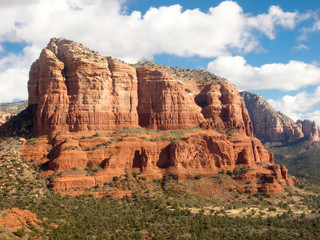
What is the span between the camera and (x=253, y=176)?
7800cm

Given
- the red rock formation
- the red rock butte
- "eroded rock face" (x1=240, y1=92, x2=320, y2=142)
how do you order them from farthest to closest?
"eroded rock face" (x1=240, y1=92, x2=320, y2=142) < the red rock formation < the red rock butte

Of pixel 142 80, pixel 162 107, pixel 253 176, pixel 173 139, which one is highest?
pixel 142 80

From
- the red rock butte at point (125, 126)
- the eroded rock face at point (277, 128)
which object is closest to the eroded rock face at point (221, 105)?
the red rock butte at point (125, 126)

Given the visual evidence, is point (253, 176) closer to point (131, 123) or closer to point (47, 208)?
point (131, 123)

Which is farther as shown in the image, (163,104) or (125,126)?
(163,104)

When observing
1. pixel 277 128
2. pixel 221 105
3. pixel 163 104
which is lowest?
pixel 277 128

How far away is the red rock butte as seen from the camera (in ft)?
237

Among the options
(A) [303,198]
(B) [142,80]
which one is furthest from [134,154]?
(A) [303,198]

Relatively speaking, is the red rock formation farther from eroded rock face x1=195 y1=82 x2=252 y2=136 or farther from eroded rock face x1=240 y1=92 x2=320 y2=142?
eroded rock face x1=240 y1=92 x2=320 y2=142

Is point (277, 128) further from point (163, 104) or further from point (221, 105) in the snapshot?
point (163, 104)

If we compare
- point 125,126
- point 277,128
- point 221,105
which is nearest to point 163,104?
point 125,126

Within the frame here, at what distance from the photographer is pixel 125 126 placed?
8288 cm

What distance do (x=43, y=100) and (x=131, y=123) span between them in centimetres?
2314

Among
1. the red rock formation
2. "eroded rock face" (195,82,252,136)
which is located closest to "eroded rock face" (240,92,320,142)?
"eroded rock face" (195,82,252,136)
